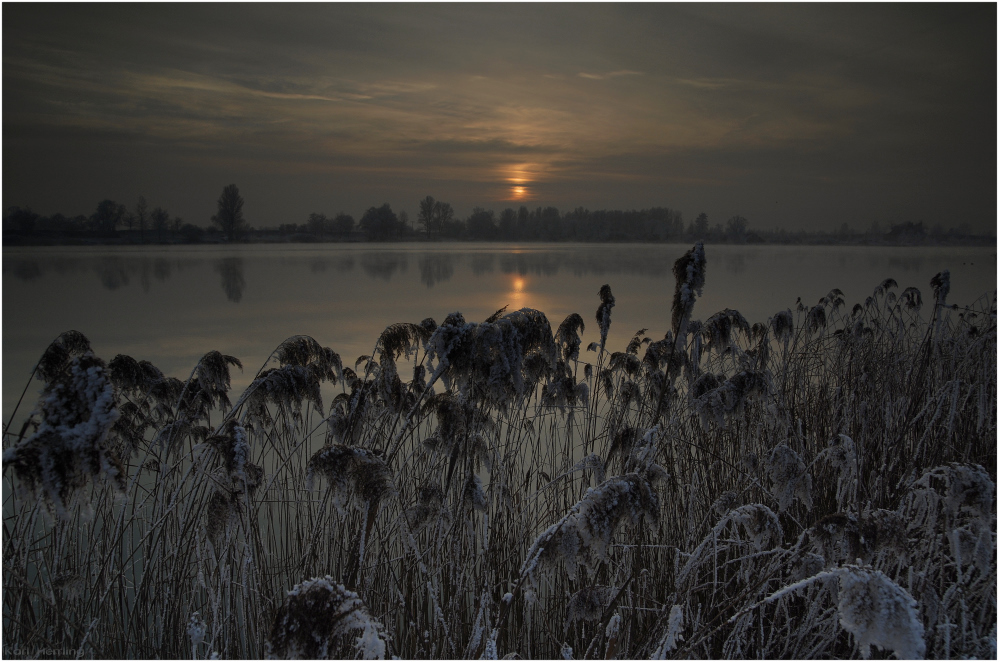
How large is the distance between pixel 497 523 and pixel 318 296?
40.0ft

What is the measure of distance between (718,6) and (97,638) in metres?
4.62

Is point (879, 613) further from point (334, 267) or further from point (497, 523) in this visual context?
point (334, 267)

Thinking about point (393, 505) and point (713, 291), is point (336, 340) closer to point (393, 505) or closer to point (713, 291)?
A: point (393, 505)

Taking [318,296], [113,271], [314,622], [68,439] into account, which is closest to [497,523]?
[314,622]

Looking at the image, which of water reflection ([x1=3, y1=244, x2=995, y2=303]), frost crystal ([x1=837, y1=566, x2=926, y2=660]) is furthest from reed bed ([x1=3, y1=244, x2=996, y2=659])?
water reflection ([x1=3, y1=244, x2=995, y2=303])

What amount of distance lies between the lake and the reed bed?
0.88 m

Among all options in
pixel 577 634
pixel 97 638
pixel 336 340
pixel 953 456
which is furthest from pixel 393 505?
pixel 336 340

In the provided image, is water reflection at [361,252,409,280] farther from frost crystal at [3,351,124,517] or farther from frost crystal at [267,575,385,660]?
frost crystal at [267,575,385,660]

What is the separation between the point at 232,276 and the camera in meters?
18.7

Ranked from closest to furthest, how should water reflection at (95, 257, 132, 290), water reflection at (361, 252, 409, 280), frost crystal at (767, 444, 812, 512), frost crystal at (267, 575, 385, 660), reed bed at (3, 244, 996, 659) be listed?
1. frost crystal at (267, 575, 385, 660)
2. reed bed at (3, 244, 996, 659)
3. frost crystal at (767, 444, 812, 512)
4. water reflection at (95, 257, 132, 290)
5. water reflection at (361, 252, 409, 280)

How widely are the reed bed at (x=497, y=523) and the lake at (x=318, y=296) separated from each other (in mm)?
884

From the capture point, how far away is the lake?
7324mm

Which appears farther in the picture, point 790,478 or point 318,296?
point 318,296

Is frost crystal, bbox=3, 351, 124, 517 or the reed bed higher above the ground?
frost crystal, bbox=3, 351, 124, 517
